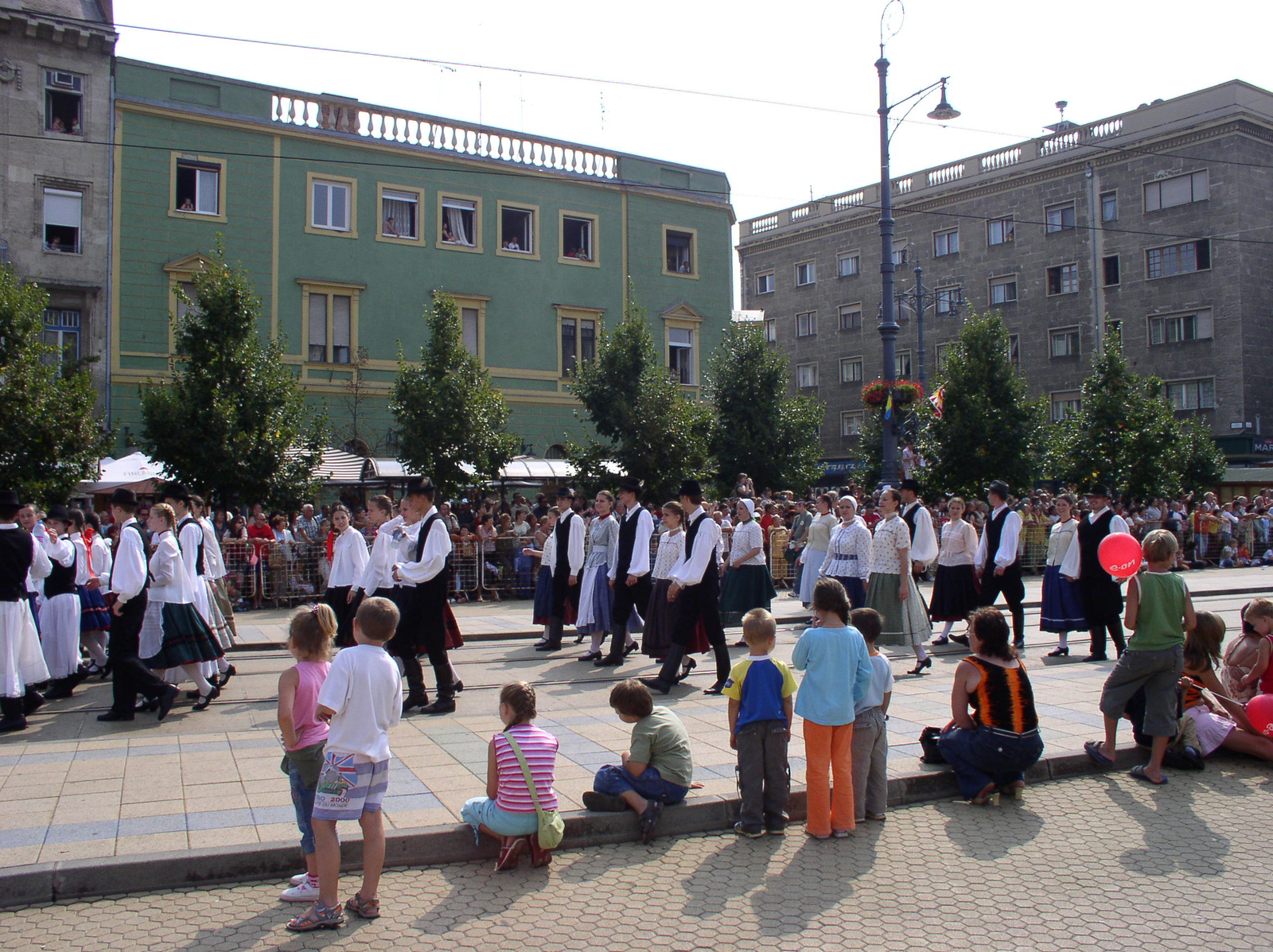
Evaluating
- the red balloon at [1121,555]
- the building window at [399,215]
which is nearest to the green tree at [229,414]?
the building window at [399,215]

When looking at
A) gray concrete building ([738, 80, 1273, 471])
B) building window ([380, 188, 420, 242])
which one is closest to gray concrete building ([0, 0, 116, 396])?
building window ([380, 188, 420, 242])

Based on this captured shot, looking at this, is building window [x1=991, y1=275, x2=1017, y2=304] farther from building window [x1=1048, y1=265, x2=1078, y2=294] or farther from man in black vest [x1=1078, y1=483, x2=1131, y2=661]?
man in black vest [x1=1078, y1=483, x2=1131, y2=661]

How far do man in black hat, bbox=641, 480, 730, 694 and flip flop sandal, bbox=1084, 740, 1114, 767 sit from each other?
3179mm

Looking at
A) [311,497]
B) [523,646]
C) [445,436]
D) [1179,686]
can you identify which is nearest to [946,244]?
[445,436]

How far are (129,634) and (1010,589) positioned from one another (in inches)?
344

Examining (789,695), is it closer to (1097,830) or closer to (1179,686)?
(1097,830)

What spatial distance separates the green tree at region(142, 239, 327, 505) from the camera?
2067 cm

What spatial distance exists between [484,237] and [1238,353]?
85.7ft

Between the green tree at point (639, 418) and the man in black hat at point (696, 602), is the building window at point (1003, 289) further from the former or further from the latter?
the man in black hat at point (696, 602)

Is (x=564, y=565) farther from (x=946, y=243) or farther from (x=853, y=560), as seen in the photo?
(x=946, y=243)

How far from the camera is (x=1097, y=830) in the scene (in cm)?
568

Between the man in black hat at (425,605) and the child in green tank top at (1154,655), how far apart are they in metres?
4.95

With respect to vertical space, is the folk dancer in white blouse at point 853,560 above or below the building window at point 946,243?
below

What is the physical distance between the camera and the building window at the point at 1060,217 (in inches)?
1607
